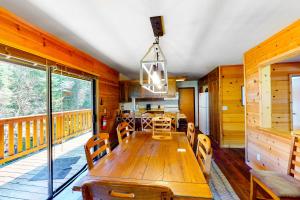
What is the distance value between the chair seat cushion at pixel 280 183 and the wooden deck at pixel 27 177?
2.76 metres

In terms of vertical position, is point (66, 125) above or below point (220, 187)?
above

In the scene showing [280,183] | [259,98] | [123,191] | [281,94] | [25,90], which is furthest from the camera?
[281,94]

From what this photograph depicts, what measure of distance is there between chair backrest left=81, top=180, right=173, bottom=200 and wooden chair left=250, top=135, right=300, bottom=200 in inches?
56.9

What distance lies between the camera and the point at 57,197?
2.22 m

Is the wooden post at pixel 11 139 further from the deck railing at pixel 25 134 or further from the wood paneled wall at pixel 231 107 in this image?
the wood paneled wall at pixel 231 107

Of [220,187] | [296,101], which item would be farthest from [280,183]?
[296,101]

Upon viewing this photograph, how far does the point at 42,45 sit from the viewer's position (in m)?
2.04

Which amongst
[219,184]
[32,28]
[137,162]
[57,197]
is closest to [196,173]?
[137,162]

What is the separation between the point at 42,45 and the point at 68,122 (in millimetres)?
2275

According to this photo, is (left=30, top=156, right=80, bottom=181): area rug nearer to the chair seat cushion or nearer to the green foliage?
the green foliage

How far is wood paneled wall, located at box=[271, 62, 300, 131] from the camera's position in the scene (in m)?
3.97

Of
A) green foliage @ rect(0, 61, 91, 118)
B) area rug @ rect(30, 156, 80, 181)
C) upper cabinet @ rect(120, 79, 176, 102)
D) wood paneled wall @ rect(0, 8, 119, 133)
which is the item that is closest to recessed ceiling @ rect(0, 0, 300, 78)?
wood paneled wall @ rect(0, 8, 119, 133)

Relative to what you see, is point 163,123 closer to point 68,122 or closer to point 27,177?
point 68,122

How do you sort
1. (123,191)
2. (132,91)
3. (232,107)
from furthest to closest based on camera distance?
(132,91) → (232,107) → (123,191)
